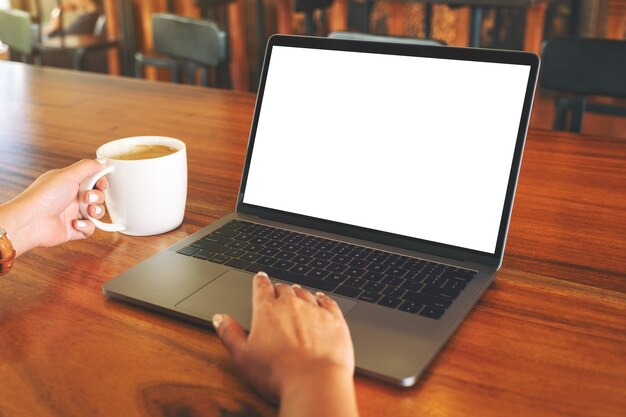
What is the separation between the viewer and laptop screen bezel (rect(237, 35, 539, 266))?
744mm

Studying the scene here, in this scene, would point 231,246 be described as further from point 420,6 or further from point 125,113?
point 420,6

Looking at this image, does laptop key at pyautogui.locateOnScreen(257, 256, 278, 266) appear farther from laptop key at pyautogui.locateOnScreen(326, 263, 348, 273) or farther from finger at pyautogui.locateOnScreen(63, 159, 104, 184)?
finger at pyautogui.locateOnScreen(63, 159, 104, 184)

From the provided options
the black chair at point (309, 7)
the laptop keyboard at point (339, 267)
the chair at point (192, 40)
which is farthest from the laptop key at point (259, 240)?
the black chair at point (309, 7)

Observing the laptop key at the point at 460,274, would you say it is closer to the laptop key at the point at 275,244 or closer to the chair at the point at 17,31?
the laptop key at the point at 275,244

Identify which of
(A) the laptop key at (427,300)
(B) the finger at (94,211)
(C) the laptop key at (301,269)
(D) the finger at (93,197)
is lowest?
(C) the laptop key at (301,269)

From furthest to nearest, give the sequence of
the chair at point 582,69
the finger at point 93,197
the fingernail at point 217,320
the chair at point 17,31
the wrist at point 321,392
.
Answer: the chair at point 17,31, the chair at point 582,69, the finger at point 93,197, the fingernail at point 217,320, the wrist at point 321,392

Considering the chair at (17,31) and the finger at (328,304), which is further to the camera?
the chair at (17,31)

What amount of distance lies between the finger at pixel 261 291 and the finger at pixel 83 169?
0.29 meters

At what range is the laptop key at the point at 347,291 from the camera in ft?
2.29

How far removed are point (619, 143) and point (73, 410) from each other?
1037mm

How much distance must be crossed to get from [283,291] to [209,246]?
19cm

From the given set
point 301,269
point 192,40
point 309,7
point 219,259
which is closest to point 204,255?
point 219,259

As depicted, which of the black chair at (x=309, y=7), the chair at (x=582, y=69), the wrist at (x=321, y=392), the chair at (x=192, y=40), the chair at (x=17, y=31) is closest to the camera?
the wrist at (x=321, y=392)

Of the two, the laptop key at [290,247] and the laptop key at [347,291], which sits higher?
the laptop key at [347,291]
